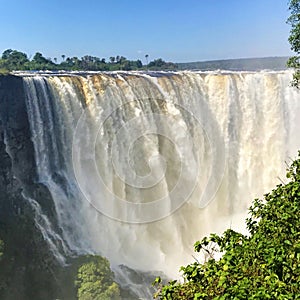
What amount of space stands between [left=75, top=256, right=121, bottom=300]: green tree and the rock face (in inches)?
35.8

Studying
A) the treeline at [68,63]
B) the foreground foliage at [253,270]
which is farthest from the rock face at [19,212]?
the treeline at [68,63]

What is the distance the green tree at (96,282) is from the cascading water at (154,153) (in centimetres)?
139

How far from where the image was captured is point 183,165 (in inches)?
540

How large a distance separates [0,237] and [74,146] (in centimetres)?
306

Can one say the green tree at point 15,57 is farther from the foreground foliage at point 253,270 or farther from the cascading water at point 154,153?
the foreground foliage at point 253,270

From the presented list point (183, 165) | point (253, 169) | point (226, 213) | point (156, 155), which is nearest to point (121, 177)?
point (156, 155)

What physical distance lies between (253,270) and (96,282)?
6557 mm

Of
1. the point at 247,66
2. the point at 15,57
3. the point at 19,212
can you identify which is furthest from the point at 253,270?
the point at 247,66

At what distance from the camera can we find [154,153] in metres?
12.6

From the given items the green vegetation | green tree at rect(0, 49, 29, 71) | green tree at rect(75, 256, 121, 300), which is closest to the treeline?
green tree at rect(0, 49, 29, 71)

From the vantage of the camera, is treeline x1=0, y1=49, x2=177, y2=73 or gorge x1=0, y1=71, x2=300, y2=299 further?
treeline x1=0, y1=49, x2=177, y2=73

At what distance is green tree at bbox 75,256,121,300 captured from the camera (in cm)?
891

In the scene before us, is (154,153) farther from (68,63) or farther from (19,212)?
(68,63)

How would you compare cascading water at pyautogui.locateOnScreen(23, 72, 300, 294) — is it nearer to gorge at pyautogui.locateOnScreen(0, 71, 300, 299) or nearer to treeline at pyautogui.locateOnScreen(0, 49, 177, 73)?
gorge at pyautogui.locateOnScreen(0, 71, 300, 299)
